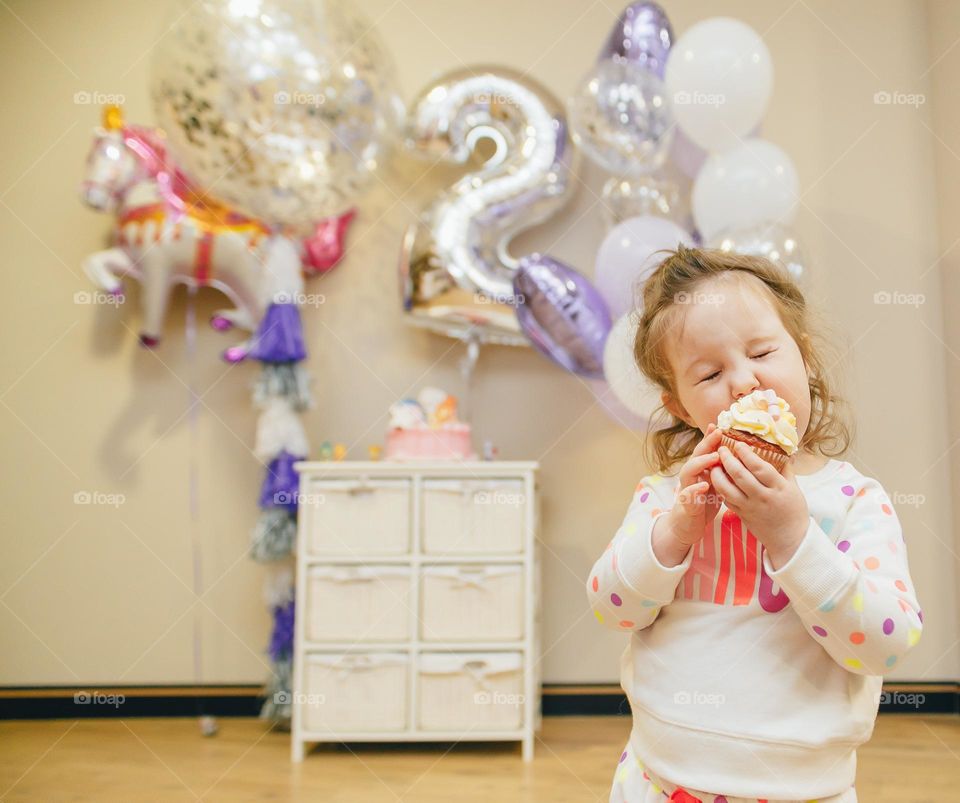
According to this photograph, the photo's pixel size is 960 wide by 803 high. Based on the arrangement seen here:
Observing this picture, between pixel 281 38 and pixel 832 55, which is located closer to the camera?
pixel 281 38

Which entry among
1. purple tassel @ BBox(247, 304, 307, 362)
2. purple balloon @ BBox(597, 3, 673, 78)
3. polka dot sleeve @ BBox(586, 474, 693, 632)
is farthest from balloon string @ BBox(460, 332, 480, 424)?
polka dot sleeve @ BBox(586, 474, 693, 632)

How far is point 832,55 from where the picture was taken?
8.45ft

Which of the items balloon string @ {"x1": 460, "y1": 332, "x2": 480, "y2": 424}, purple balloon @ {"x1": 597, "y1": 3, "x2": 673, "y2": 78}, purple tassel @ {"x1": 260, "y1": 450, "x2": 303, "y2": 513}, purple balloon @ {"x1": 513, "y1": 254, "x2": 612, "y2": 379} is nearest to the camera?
purple balloon @ {"x1": 513, "y1": 254, "x2": 612, "y2": 379}

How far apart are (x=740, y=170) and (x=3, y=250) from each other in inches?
78.5

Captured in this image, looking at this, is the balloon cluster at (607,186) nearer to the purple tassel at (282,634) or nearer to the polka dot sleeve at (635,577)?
the purple tassel at (282,634)

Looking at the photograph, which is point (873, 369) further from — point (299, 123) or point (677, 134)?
point (299, 123)

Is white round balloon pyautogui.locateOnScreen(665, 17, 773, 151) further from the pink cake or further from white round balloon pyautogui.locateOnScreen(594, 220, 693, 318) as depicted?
the pink cake

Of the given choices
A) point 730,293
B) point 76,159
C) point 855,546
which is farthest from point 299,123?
point 855,546

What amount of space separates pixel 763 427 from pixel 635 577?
0.54ft

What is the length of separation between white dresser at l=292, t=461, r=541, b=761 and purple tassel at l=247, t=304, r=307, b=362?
31 cm

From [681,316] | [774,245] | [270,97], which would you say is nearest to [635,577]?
[681,316]

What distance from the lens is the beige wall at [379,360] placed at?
2475 millimetres

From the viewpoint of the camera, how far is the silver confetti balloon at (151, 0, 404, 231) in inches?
71.4

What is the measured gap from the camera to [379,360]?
2.54 m
